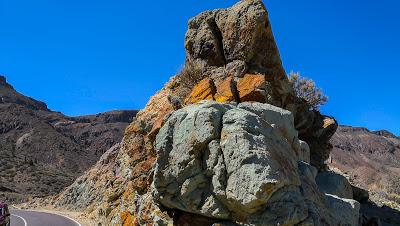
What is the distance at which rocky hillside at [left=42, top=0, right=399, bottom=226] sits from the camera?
10.9 meters

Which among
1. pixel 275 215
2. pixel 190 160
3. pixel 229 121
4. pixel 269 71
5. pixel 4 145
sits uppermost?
pixel 4 145

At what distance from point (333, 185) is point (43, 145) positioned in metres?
97.5

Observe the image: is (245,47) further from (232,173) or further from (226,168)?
(232,173)

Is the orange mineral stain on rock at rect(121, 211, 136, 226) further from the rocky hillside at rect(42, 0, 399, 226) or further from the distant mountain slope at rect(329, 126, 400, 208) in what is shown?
the distant mountain slope at rect(329, 126, 400, 208)

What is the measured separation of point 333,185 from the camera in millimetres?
16672

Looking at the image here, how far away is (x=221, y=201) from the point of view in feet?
37.1

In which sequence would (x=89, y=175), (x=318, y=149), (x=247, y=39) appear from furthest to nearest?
(x=89, y=175)
(x=318, y=149)
(x=247, y=39)

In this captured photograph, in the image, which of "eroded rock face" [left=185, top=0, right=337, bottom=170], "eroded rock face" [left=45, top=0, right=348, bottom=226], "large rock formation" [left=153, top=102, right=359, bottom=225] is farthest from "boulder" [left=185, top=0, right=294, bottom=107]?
"large rock formation" [left=153, top=102, right=359, bottom=225]

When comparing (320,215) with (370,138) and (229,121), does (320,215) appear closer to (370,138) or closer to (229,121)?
(229,121)

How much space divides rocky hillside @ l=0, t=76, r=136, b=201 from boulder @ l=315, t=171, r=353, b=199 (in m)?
55.2

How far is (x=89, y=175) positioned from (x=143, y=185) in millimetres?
37530

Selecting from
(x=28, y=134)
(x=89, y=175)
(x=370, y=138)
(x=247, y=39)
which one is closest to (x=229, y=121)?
(x=247, y=39)

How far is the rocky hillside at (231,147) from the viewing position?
10.9 m

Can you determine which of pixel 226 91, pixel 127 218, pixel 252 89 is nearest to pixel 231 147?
pixel 226 91
